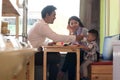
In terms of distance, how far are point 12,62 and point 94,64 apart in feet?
8.44

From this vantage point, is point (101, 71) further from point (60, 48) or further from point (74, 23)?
point (74, 23)

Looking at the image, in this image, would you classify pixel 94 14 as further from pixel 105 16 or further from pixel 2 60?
pixel 2 60

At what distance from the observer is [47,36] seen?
279 cm

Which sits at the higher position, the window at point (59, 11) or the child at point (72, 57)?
the window at point (59, 11)

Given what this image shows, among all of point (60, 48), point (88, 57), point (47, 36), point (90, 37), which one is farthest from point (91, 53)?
point (47, 36)

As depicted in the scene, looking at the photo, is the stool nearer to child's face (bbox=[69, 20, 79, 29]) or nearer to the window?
child's face (bbox=[69, 20, 79, 29])

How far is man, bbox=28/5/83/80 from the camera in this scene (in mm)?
2742

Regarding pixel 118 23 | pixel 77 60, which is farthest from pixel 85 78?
pixel 118 23

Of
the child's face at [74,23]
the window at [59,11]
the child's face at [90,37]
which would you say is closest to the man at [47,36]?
the child's face at [90,37]

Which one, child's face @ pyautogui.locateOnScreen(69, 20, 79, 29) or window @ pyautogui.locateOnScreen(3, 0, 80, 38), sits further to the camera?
window @ pyautogui.locateOnScreen(3, 0, 80, 38)

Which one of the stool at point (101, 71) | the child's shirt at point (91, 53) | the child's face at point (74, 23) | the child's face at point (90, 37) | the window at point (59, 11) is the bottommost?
the stool at point (101, 71)

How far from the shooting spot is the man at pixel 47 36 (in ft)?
9.00

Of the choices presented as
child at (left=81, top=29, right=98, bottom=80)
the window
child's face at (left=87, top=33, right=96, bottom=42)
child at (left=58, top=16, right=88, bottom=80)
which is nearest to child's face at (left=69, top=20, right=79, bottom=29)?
child at (left=58, top=16, right=88, bottom=80)

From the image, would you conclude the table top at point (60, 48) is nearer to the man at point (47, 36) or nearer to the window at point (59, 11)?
the man at point (47, 36)
